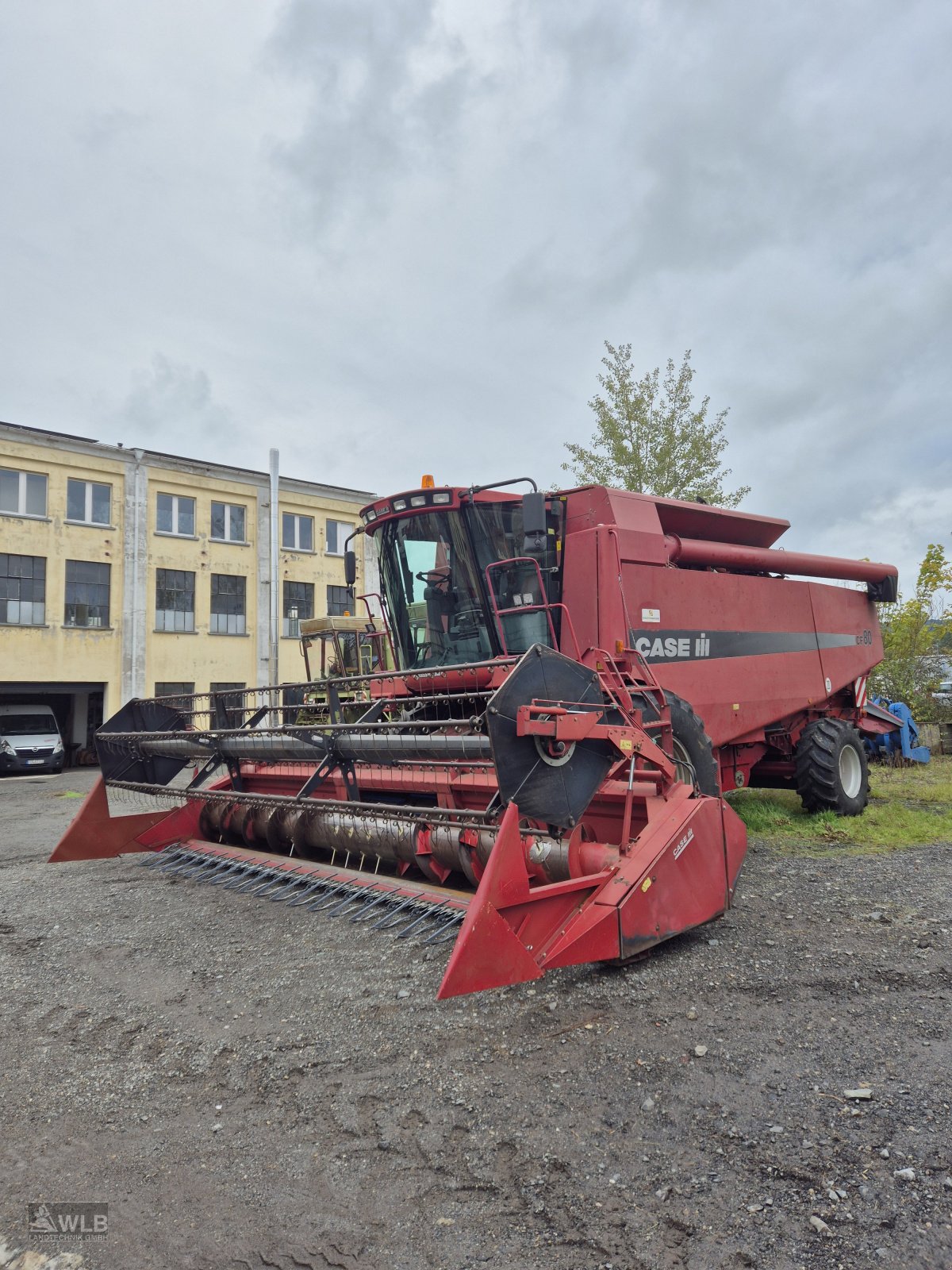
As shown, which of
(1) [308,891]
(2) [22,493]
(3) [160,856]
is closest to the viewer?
(1) [308,891]

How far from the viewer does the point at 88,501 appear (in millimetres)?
23422

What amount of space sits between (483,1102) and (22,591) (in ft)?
75.5

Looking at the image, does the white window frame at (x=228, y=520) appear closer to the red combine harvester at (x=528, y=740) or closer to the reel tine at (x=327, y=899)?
the red combine harvester at (x=528, y=740)

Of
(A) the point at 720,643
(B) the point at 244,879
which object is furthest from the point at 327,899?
(A) the point at 720,643

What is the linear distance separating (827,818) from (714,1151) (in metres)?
6.05

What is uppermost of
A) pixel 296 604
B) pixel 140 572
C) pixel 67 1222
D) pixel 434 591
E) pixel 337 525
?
pixel 337 525

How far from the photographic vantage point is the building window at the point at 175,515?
973 inches

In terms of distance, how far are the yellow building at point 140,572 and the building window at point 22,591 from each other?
29mm

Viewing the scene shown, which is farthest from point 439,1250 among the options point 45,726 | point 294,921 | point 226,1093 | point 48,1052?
point 45,726

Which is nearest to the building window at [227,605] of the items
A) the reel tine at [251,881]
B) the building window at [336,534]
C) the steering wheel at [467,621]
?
the building window at [336,534]

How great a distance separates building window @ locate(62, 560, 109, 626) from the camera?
22891 millimetres

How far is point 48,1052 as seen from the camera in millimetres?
3369

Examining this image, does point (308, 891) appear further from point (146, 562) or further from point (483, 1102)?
point (146, 562)

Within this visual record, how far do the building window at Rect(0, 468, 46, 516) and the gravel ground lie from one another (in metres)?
20.7
